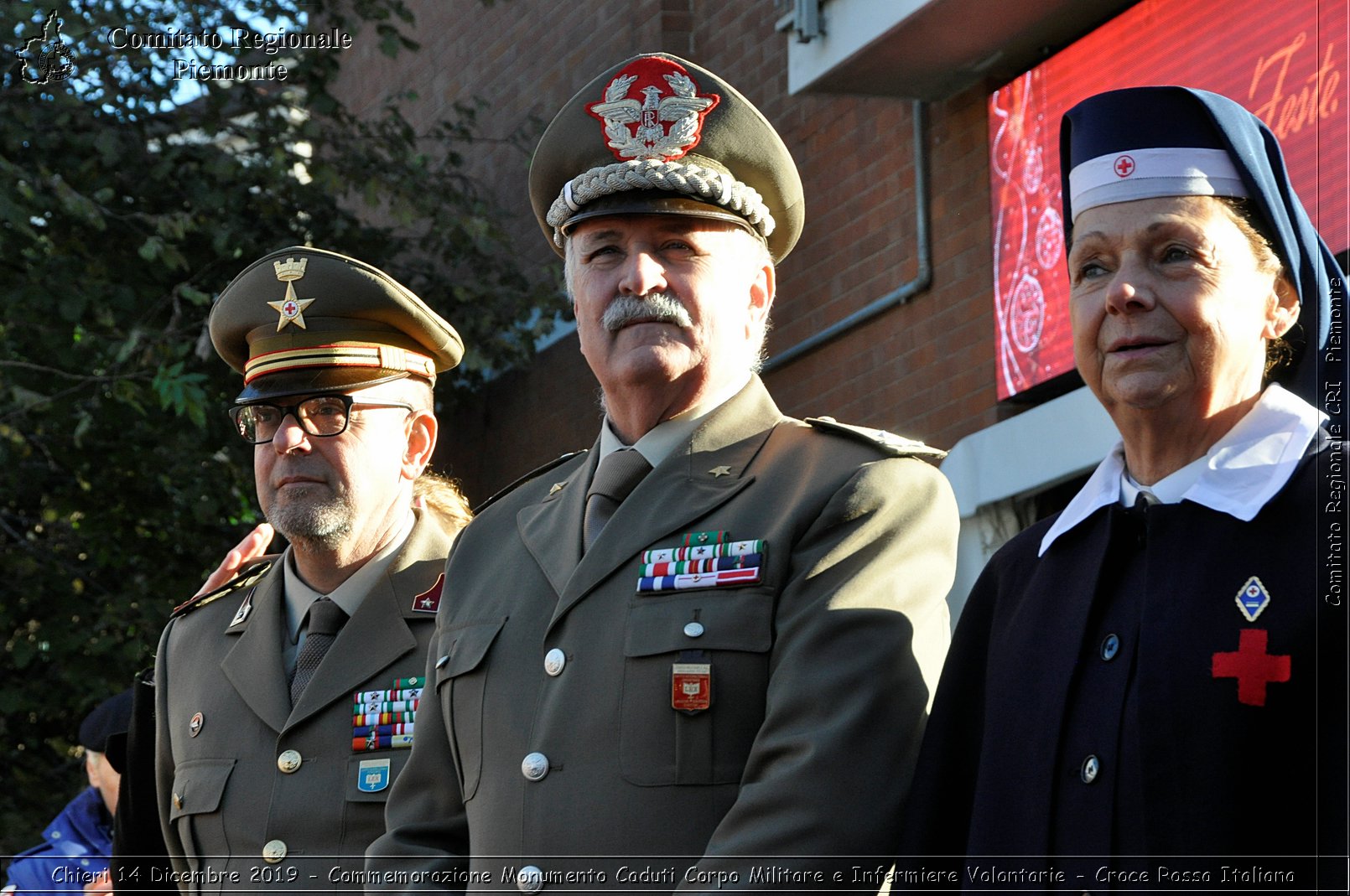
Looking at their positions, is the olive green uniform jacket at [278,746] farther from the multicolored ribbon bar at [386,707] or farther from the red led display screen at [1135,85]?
the red led display screen at [1135,85]

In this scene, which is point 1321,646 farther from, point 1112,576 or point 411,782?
point 411,782

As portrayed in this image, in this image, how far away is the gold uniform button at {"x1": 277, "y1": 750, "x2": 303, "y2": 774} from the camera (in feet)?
13.8

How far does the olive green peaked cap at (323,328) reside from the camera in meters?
4.55

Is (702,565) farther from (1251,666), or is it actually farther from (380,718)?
(380,718)

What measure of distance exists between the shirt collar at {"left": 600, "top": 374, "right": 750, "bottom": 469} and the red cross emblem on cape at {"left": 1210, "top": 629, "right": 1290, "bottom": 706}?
1.26 metres

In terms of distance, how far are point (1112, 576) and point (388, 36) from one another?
23.8 feet

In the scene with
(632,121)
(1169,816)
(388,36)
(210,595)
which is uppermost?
(388,36)

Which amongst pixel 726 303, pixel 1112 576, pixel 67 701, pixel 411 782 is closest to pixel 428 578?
pixel 411 782

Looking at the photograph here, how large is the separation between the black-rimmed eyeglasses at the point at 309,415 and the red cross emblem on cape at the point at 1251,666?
2.55m

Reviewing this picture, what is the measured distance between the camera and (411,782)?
356 cm

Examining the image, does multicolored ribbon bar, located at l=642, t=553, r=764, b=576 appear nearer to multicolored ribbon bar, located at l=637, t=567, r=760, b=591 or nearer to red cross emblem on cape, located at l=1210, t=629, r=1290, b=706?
multicolored ribbon bar, located at l=637, t=567, r=760, b=591

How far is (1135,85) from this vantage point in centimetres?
624

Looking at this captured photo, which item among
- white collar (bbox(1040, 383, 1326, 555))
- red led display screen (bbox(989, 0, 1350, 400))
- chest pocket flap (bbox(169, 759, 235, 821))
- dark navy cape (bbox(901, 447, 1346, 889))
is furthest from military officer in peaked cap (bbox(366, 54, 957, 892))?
red led display screen (bbox(989, 0, 1350, 400))

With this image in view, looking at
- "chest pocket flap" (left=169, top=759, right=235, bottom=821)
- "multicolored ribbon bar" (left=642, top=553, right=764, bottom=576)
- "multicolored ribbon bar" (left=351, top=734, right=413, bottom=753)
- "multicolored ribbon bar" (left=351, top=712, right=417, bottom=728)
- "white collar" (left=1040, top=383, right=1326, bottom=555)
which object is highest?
"white collar" (left=1040, top=383, right=1326, bottom=555)
